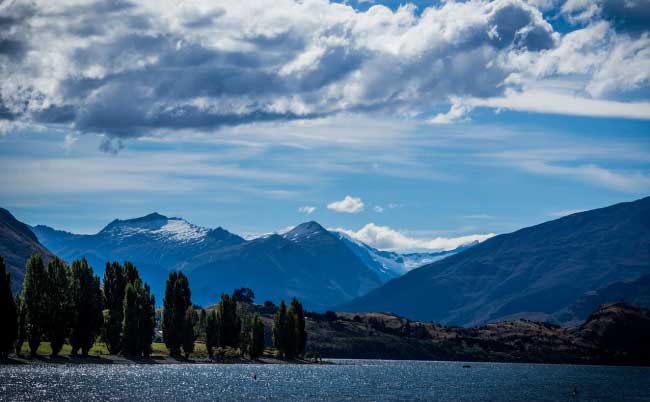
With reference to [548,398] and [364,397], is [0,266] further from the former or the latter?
[548,398]

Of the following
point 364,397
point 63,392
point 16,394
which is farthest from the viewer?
point 364,397

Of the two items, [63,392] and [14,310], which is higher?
[14,310]

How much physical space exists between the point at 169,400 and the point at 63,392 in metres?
19.2

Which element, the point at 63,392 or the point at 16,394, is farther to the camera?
the point at 63,392

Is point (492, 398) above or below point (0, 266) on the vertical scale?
below

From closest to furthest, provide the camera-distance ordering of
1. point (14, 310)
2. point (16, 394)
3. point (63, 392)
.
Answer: point (16, 394) < point (63, 392) < point (14, 310)

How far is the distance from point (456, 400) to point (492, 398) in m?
13.0

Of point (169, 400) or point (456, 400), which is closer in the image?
point (169, 400)

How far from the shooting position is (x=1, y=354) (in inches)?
7643

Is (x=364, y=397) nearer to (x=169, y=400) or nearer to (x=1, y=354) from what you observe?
(x=169, y=400)

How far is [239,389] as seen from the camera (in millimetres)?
184875

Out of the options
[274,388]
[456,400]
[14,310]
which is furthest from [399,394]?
[14,310]

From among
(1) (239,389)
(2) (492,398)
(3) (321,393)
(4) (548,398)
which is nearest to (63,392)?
(1) (239,389)

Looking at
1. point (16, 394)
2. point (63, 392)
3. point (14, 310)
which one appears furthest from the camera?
point (14, 310)
